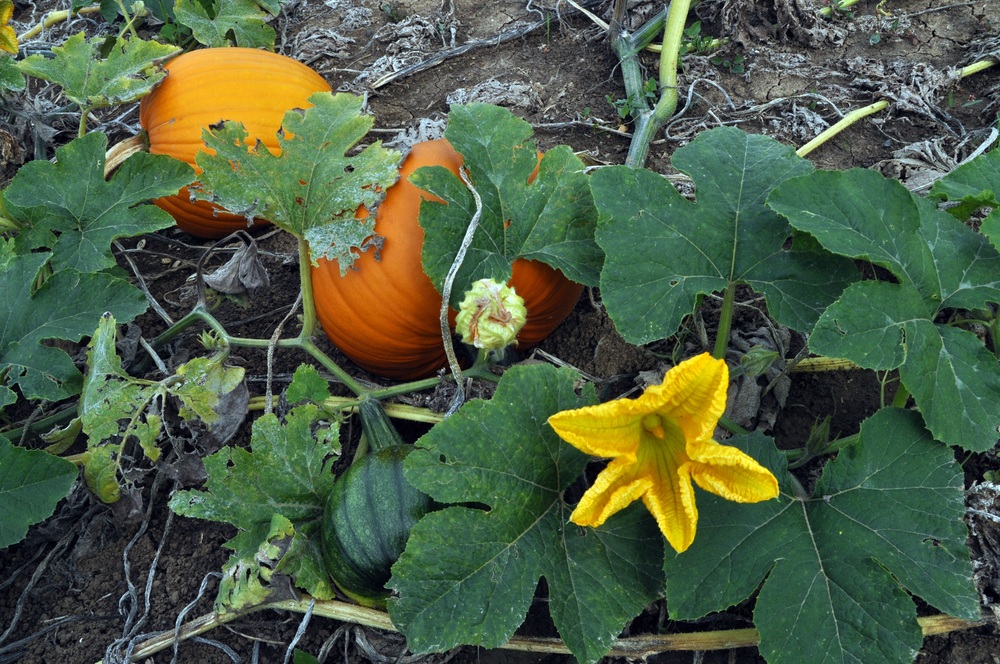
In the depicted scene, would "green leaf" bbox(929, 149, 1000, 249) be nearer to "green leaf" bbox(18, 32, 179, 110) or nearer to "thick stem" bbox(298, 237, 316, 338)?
"thick stem" bbox(298, 237, 316, 338)

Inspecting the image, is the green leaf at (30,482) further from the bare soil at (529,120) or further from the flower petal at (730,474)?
the flower petal at (730,474)

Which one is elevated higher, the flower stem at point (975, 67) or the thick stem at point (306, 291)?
the flower stem at point (975, 67)

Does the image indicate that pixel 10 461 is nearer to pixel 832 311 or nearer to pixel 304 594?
pixel 304 594

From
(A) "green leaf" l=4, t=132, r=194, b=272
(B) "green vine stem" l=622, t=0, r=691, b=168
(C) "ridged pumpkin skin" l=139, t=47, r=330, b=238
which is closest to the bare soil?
(B) "green vine stem" l=622, t=0, r=691, b=168

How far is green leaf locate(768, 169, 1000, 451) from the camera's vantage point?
172 cm

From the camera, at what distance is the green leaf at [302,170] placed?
2.18 metres

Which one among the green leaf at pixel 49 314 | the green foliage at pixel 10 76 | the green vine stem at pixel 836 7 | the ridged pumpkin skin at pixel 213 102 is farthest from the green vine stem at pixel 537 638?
the green vine stem at pixel 836 7

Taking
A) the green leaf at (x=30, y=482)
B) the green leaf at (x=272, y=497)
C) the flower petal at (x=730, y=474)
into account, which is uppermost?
the flower petal at (x=730, y=474)

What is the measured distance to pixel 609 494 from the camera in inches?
63.2

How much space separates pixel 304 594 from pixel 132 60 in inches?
74.7

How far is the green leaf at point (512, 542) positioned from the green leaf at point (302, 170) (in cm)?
69

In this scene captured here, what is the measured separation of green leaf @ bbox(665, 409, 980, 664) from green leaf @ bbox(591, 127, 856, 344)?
1.21ft

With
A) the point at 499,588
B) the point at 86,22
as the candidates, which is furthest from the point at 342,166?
the point at 86,22

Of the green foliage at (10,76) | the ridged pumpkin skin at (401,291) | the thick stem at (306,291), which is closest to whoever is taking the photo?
the ridged pumpkin skin at (401,291)
